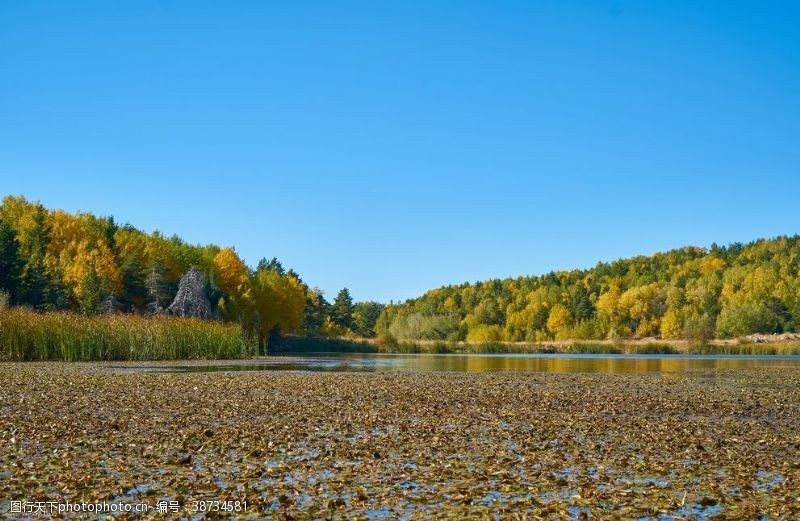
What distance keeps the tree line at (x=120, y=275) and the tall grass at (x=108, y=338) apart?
1025 centimetres

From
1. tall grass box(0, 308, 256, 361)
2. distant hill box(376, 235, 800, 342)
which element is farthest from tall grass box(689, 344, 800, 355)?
tall grass box(0, 308, 256, 361)

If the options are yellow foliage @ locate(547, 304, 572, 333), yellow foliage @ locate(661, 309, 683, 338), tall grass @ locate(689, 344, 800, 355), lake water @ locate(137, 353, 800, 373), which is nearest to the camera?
lake water @ locate(137, 353, 800, 373)

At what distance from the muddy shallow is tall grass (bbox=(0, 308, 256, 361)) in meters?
18.3

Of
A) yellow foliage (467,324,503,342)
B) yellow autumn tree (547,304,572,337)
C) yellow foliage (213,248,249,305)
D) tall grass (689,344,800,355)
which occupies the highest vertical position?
yellow foliage (213,248,249,305)

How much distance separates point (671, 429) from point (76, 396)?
46.6 feet

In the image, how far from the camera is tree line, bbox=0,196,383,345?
70.8 metres

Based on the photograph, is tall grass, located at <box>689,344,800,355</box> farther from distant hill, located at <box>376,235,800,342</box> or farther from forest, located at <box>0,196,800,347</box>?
distant hill, located at <box>376,235,800,342</box>

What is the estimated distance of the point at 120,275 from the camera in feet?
261

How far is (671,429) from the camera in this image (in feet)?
51.3

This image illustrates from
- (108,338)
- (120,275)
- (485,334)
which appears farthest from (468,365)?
(485,334)

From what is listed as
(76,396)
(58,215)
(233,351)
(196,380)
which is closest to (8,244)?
(58,215)

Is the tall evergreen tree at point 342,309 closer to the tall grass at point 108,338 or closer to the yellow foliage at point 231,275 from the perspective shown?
the yellow foliage at point 231,275

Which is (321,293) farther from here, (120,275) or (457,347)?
(120,275)

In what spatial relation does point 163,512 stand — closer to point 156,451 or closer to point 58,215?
point 156,451
